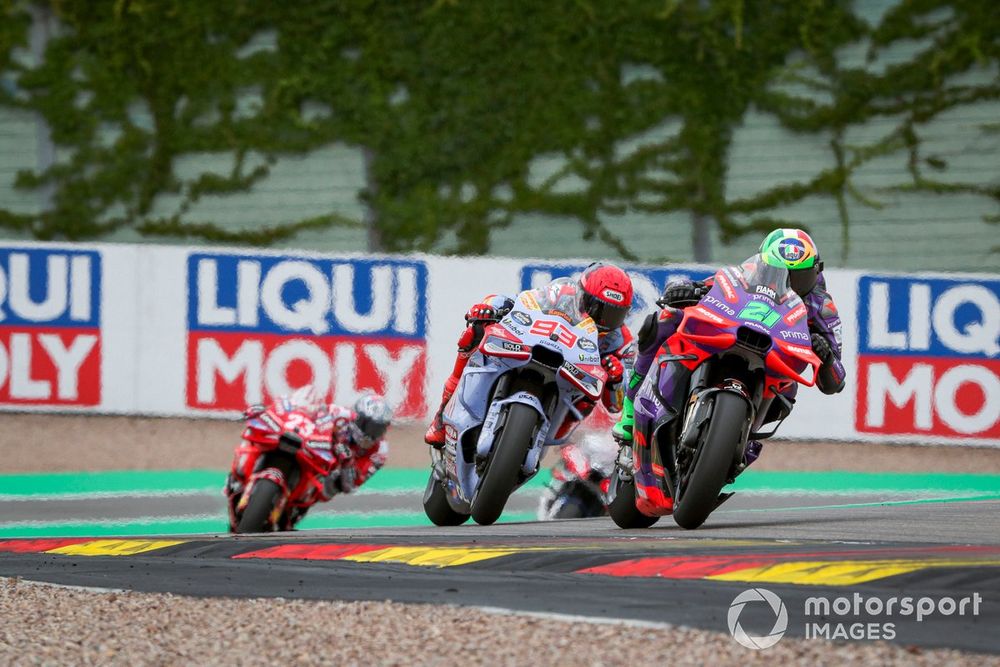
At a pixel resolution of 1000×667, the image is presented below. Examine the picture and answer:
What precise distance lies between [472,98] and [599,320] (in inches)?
367

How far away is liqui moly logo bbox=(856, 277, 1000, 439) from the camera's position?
1267 cm

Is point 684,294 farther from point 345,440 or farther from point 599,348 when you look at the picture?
point 345,440

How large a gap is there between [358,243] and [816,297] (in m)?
10.3

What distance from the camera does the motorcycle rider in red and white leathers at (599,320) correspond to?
27.9ft

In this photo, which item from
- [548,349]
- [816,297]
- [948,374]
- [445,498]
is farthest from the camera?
[948,374]

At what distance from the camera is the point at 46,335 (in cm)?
1337

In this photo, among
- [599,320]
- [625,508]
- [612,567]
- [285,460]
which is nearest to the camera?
[612,567]

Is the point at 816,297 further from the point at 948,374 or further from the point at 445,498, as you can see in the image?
the point at 948,374

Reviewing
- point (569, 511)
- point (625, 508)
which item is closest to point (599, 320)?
point (625, 508)

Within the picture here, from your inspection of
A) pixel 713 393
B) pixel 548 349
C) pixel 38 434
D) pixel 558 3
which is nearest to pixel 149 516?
pixel 38 434

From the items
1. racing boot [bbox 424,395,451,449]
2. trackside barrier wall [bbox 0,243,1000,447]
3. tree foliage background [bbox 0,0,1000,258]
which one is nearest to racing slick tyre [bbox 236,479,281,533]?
racing boot [bbox 424,395,451,449]

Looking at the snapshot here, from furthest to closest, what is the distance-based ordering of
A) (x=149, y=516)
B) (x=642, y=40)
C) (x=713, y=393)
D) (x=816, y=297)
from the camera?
1. (x=642, y=40)
2. (x=149, y=516)
3. (x=816, y=297)
4. (x=713, y=393)

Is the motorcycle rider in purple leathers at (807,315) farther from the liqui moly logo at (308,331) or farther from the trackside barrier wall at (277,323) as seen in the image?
the liqui moly logo at (308,331)

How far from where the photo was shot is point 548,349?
8.08 metres
